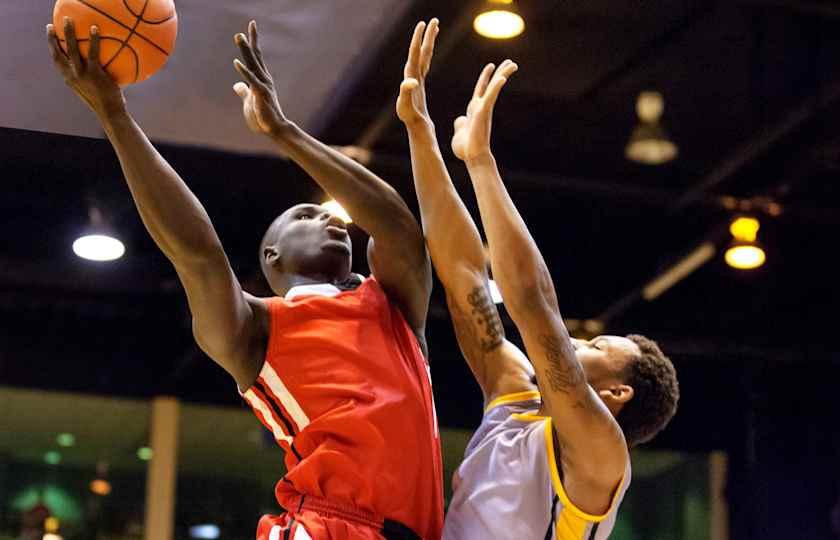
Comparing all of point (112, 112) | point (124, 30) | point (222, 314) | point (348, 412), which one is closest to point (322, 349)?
point (348, 412)

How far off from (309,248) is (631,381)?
0.87 m

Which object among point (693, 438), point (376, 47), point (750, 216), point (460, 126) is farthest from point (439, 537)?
point (693, 438)

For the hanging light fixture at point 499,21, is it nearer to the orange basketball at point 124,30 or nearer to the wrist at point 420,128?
the wrist at point 420,128

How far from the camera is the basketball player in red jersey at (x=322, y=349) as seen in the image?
2.99 metres

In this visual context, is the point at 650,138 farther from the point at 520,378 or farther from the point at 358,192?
the point at 358,192

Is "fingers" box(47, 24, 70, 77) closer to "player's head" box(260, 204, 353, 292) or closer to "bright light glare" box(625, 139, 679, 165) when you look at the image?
"player's head" box(260, 204, 353, 292)

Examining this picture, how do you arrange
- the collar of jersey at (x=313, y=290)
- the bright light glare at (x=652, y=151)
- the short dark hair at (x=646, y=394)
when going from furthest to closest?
the bright light glare at (x=652, y=151) → the short dark hair at (x=646, y=394) → the collar of jersey at (x=313, y=290)

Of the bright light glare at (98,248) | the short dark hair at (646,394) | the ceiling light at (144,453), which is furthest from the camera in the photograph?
the ceiling light at (144,453)

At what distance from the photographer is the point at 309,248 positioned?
136 inches

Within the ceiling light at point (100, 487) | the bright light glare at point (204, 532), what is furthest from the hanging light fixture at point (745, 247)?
the ceiling light at point (100, 487)

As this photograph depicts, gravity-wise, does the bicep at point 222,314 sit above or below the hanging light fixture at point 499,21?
below

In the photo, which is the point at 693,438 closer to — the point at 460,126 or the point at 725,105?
the point at 725,105

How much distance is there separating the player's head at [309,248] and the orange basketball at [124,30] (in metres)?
0.58

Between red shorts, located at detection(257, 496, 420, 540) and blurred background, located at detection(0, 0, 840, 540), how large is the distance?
4.92ft
